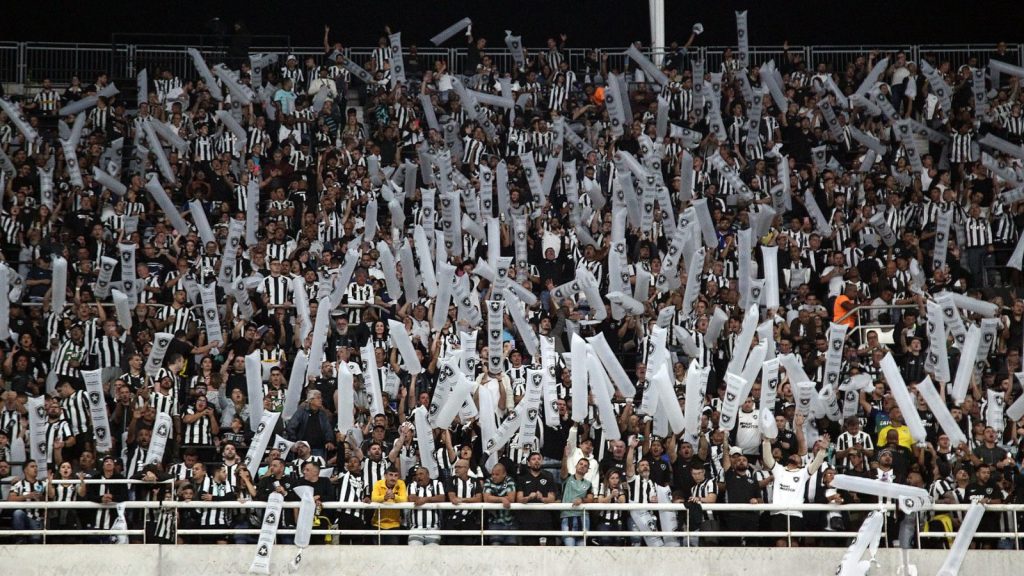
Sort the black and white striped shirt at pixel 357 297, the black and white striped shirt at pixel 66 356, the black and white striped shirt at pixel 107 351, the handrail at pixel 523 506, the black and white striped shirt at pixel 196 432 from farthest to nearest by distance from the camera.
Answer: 1. the black and white striped shirt at pixel 357 297
2. the black and white striped shirt at pixel 107 351
3. the black and white striped shirt at pixel 66 356
4. the black and white striped shirt at pixel 196 432
5. the handrail at pixel 523 506

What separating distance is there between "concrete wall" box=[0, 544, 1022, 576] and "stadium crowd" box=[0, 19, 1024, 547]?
1.16 feet

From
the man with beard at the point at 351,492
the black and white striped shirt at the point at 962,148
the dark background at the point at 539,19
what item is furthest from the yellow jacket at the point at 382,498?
the dark background at the point at 539,19

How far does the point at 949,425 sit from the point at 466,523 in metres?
5.49

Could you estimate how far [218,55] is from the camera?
28.0 meters

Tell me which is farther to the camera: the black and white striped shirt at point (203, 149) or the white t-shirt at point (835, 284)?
the black and white striped shirt at point (203, 149)

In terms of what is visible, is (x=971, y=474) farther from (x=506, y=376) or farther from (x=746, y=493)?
(x=506, y=376)

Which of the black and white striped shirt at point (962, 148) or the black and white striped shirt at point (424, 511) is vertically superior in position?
the black and white striped shirt at point (962, 148)

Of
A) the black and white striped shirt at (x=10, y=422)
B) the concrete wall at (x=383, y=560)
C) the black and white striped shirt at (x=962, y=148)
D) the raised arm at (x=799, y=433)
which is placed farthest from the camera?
the black and white striped shirt at (x=962, y=148)

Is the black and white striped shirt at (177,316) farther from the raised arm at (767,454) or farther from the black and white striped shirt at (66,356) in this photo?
the raised arm at (767,454)

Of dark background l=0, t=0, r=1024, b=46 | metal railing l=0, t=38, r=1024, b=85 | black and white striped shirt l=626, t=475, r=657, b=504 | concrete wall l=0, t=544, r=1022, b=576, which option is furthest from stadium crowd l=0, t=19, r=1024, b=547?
dark background l=0, t=0, r=1024, b=46

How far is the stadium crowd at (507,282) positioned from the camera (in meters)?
18.1

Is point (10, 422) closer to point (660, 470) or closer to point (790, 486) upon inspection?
point (660, 470)

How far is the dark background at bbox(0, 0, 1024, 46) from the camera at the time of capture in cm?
3164

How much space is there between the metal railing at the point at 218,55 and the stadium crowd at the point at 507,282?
816 mm
